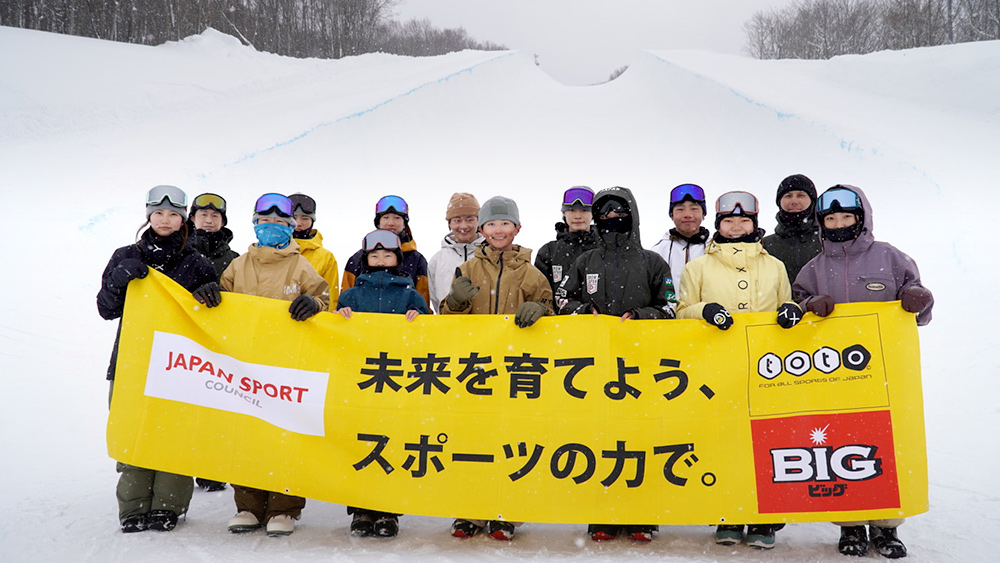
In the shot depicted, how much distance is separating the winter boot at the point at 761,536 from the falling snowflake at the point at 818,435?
0.50 metres

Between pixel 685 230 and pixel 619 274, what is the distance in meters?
1.12

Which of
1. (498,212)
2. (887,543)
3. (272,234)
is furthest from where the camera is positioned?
(498,212)

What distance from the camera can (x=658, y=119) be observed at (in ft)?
56.2

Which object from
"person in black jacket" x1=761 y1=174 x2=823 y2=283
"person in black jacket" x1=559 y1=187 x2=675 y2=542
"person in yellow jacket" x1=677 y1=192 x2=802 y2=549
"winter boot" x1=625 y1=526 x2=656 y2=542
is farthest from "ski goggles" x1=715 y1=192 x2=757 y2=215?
"winter boot" x1=625 y1=526 x2=656 y2=542

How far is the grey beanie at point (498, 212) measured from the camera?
144 inches

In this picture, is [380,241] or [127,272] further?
[380,241]

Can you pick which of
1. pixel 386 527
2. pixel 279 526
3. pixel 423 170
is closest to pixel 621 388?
pixel 386 527

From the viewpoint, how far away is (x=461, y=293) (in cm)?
342

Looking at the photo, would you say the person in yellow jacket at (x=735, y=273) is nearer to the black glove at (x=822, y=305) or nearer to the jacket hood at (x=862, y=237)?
the black glove at (x=822, y=305)

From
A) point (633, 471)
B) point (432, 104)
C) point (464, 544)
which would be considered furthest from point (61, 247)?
point (432, 104)

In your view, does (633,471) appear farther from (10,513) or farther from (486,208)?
(10,513)

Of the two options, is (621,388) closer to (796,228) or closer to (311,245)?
(796,228)

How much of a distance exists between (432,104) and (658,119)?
22.7ft

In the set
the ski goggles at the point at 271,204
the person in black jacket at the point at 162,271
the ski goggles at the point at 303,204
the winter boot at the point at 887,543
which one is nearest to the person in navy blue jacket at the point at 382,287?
the ski goggles at the point at 271,204
